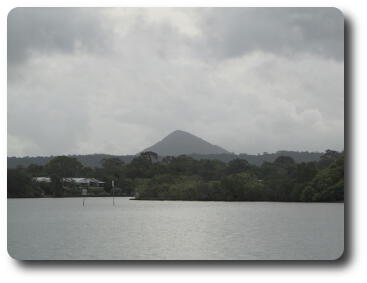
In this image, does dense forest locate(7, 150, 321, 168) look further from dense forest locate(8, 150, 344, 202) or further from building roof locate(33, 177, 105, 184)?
building roof locate(33, 177, 105, 184)

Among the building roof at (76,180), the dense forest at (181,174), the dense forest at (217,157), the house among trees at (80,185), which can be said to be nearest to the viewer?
the dense forest at (217,157)

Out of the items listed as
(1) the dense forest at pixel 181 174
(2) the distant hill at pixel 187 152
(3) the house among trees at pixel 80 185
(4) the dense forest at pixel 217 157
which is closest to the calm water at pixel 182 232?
(1) the dense forest at pixel 181 174

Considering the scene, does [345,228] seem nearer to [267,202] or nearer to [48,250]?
[48,250]

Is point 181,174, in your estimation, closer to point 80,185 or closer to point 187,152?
point 187,152

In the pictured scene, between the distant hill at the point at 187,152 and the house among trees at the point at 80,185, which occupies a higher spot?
the distant hill at the point at 187,152

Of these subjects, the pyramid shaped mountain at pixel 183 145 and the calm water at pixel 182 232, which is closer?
the calm water at pixel 182 232

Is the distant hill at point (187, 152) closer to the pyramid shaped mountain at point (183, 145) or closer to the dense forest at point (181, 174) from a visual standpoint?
the pyramid shaped mountain at point (183, 145)
